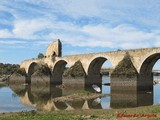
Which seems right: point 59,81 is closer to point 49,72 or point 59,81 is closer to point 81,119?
point 49,72

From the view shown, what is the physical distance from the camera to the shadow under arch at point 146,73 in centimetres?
3984

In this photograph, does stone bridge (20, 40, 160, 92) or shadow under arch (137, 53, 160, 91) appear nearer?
stone bridge (20, 40, 160, 92)

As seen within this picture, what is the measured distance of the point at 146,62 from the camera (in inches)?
1597

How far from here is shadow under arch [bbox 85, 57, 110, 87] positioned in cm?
5038

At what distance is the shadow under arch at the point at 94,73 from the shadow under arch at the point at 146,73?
394 inches

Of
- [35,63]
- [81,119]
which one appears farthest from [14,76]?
[81,119]

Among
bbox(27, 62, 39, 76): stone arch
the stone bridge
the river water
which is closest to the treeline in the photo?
bbox(27, 62, 39, 76): stone arch

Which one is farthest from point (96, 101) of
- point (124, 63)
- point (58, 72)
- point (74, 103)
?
point (58, 72)

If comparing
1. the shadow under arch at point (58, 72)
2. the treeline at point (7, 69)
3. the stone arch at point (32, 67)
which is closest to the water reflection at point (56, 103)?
the shadow under arch at point (58, 72)

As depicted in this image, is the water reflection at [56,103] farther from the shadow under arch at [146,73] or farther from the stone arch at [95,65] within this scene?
the stone arch at [95,65]

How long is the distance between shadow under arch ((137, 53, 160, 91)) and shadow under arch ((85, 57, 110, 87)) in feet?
32.8

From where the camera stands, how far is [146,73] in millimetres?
41312

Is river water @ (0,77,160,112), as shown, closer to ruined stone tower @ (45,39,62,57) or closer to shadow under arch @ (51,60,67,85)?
shadow under arch @ (51,60,67,85)

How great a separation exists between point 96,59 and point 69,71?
5009 millimetres
